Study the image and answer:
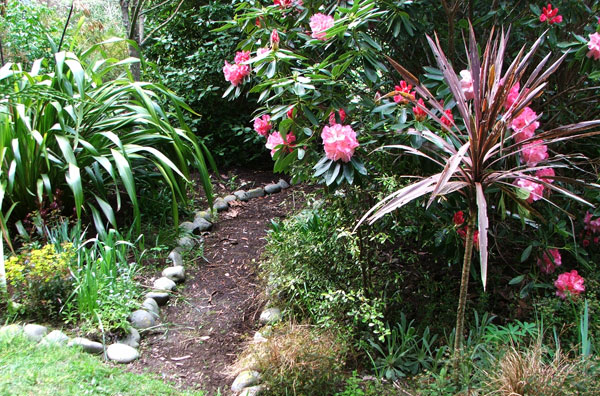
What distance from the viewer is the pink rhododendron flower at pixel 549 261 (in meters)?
2.53

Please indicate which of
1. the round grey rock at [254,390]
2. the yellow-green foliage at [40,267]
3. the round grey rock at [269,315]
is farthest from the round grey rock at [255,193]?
the round grey rock at [254,390]

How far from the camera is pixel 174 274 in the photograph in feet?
11.3

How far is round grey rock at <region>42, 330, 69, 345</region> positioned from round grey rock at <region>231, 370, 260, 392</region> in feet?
2.87

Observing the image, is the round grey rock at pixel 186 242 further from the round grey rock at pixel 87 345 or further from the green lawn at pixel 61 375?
the green lawn at pixel 61 375

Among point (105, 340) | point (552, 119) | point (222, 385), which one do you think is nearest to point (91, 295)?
point (105, 340)

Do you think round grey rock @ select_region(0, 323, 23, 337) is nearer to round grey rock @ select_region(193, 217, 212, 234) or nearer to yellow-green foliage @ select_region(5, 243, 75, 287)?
yellow-green foliage @ select_region(5, 243, 75, 287)

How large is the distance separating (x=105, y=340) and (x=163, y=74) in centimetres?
323

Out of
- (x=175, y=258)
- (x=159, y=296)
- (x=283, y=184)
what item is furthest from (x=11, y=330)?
(x=283, y=184)

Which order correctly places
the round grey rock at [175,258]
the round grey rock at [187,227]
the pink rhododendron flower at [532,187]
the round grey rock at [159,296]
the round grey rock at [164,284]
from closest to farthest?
the pink rhododendron flower at [532,187]
the round grey rock at [159,296]
the round grey rock at [164,284]
the round grey rock at [175,258]
the round grey rock at [187,227]

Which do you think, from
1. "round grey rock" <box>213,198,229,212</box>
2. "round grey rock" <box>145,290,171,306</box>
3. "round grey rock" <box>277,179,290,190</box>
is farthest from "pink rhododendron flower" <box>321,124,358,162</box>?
"round grey rock" <box>277,179,290,190</box>

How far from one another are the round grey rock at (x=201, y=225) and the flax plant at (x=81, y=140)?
339mm

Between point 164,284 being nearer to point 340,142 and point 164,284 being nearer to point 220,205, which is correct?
point 220,205

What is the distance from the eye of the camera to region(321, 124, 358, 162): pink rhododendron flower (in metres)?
2.25

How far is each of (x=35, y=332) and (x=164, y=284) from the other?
0.80 metres
